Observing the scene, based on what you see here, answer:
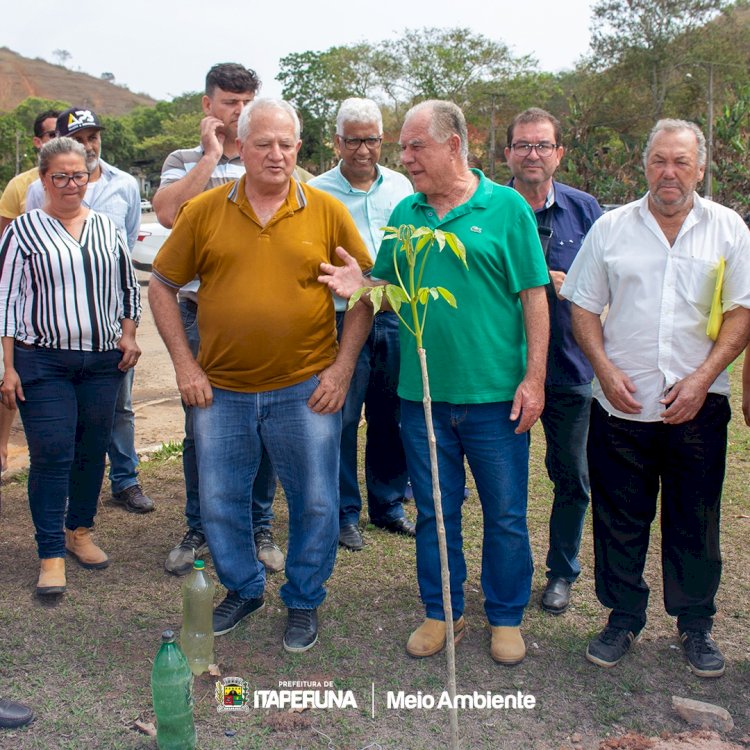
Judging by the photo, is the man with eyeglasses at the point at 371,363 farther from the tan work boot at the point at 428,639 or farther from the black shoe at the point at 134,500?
the black shoe at the point at 134,500

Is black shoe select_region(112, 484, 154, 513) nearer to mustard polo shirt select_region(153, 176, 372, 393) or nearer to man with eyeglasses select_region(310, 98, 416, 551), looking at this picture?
man with eyeglasses select_region(310, 98, 416, 551)

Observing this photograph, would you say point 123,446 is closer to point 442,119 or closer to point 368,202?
point 368,202

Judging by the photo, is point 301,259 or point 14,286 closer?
point 301,259

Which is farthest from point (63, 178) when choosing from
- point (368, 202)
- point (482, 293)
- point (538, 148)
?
point (538, 148)

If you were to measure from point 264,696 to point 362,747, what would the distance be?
50cm

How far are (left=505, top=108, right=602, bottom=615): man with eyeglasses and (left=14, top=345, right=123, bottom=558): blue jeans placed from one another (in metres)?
2.17

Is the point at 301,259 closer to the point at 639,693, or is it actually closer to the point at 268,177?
the point at 268,177

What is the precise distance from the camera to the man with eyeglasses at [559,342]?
12.6 ft

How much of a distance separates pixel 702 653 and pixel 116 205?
3.93m

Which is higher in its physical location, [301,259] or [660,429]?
[301,259]

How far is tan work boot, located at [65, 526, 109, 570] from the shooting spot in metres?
4.46

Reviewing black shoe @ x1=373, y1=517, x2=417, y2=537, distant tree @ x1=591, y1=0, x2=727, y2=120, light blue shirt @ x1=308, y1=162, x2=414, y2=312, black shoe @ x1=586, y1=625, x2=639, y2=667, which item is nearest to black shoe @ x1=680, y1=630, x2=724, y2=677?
black shoe @ x1=586, y1=625, x2=639, y2=667

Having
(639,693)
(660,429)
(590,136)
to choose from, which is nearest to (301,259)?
(660,429)

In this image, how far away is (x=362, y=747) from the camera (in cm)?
302
